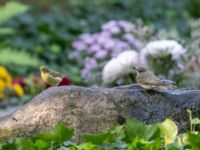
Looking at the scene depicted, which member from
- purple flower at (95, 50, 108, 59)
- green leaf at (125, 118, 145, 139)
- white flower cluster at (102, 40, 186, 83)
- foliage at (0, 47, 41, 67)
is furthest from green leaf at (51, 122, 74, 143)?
foliage at (0, 47, 41, 67)

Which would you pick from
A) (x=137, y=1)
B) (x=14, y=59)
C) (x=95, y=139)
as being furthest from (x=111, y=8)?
(x=95, y=139)

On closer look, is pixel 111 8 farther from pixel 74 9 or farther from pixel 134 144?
pixel 134 144

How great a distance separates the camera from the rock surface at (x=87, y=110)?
374 cm

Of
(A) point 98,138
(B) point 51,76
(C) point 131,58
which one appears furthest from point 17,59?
(A) point 98,138

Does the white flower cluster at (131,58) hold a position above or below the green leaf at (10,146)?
above

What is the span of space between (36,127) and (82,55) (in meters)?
4.40

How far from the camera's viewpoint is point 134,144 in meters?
2.96

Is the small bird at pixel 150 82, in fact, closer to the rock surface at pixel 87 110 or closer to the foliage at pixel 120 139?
the rock surface at pixel 87 110

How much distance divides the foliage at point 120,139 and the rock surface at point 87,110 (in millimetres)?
522

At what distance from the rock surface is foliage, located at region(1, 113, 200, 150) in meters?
0.52

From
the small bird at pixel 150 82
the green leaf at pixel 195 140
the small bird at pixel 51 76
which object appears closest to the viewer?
the green leaf at pixel 195 140

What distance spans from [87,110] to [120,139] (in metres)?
0.61

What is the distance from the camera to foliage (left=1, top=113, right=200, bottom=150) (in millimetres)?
2992

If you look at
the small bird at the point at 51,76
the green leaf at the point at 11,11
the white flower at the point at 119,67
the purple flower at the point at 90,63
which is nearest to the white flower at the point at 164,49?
the white flower at the point at 119,67
